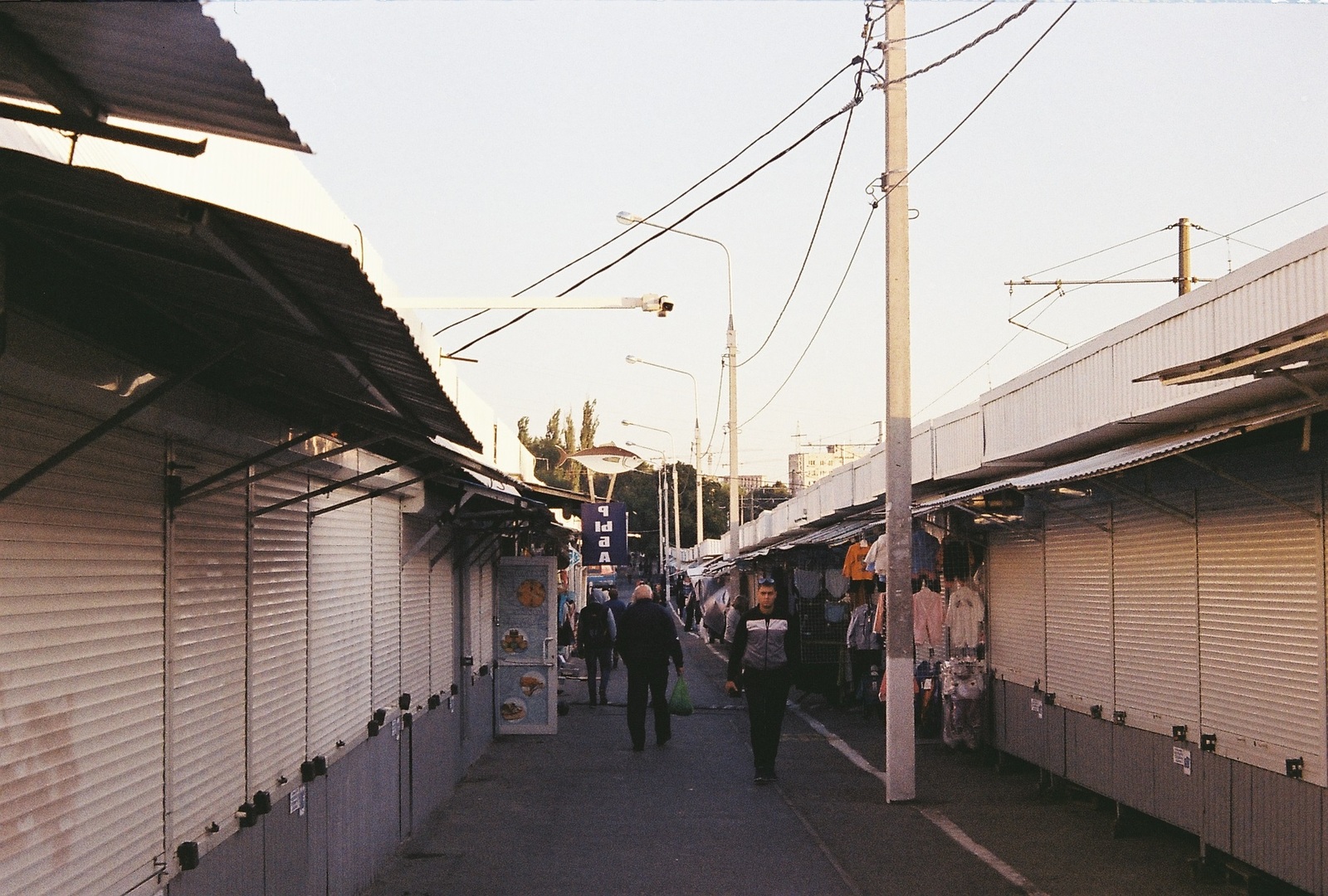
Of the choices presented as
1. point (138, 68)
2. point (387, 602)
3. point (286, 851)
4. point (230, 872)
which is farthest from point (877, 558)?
point (138, 68)

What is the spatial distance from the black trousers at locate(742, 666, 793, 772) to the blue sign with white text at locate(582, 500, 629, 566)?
16801 millimetres

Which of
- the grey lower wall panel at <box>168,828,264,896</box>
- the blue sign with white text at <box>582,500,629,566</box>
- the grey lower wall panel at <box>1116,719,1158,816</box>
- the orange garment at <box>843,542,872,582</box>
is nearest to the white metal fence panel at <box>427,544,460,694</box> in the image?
the orange garment at <box>843,542,872,582</box>

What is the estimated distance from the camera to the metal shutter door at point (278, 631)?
6914mm

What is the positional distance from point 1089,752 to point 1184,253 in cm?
1711

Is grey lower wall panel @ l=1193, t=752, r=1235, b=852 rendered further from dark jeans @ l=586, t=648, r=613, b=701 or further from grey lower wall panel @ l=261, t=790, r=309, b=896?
dark jeans @ l=586, t=648, r=613, b=701

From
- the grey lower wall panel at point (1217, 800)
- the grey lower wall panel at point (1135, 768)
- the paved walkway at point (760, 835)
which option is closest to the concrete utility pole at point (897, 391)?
the paved walkway at point (760, 835)

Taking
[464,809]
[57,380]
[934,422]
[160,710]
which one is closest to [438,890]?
[464,809]

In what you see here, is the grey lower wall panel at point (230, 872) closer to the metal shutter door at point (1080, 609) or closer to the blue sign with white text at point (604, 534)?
the metal shutter door at point (1080, 609)

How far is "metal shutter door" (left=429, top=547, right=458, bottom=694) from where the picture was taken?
1296 centimetres

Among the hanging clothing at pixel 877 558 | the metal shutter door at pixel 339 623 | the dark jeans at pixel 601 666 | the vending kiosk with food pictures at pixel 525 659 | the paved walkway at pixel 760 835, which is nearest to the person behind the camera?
the metal shutter door at pixel 339 623

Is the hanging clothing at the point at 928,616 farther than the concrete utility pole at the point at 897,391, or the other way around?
the hanging clothing at the point at 928,616

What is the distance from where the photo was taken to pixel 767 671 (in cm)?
1366

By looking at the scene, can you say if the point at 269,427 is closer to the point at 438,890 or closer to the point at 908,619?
the point at 438,890

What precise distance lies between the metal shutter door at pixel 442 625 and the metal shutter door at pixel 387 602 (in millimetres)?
1800
